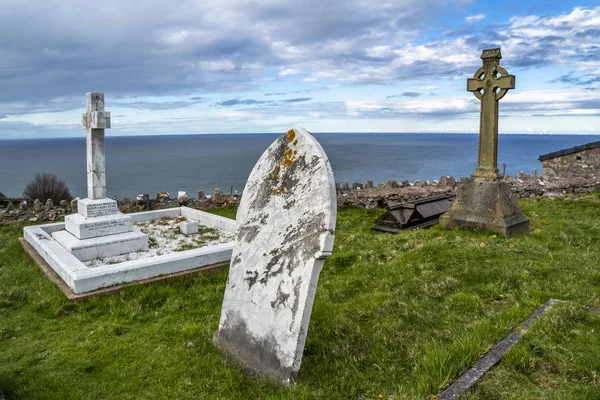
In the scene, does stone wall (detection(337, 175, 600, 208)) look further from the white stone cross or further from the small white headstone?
the white stone cross

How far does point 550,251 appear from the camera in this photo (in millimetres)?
7551

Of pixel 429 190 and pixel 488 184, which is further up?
pixel 488 184

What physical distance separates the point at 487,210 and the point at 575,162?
45.1 feet

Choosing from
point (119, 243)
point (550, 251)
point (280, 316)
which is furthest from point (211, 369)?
point (550, 251)

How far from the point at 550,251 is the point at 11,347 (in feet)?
27.1

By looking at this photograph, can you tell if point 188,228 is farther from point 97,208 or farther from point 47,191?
point 47,191

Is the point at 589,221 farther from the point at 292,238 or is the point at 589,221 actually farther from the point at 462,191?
the point at 292,238

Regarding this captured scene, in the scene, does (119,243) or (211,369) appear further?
(119,243)

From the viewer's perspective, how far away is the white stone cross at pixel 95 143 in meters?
9.59

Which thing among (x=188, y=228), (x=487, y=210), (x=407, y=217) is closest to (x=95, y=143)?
(x=188, y=228)

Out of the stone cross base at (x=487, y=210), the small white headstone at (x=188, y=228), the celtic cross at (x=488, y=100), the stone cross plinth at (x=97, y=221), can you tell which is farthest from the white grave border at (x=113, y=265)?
the celtic cross at (x=488, y=100)

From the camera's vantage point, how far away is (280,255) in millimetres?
4023

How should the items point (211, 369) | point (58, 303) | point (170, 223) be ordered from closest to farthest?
point (211, 369) → point (58, 303) → point (170, 223)

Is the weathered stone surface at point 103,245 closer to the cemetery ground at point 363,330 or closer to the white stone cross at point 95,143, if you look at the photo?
the cemetery ground at point 363,330
